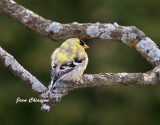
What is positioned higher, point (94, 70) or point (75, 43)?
point (94, 70)

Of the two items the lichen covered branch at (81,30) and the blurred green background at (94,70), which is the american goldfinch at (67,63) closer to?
the lichen covered branch at (81,30)

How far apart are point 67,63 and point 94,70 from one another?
6.16m

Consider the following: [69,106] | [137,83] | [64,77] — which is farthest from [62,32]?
[69,106]

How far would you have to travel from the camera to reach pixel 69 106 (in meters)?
13.0

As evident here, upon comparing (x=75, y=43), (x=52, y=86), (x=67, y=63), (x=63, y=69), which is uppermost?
(x=75, y=43)

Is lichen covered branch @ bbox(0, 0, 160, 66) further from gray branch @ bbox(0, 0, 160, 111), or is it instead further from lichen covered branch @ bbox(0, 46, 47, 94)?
lichen covered branch @ bbox(0, 46, 47, 94)

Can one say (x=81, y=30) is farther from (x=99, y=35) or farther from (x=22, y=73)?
(x=22, y=73)

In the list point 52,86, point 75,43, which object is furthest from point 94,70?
point 52,86

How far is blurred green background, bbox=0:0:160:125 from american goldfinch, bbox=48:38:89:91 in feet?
17.5

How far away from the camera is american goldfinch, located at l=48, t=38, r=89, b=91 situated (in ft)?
Answer: 22.1

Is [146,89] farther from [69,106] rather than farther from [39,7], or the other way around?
[39,7]

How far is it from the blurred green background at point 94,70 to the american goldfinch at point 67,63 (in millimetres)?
5322

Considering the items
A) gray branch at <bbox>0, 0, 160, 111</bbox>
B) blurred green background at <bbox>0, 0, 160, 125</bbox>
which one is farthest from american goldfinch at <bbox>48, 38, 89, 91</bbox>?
blurred green background at <bbox>0, 0, 160, 125</bbox>

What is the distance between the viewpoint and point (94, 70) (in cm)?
1311
